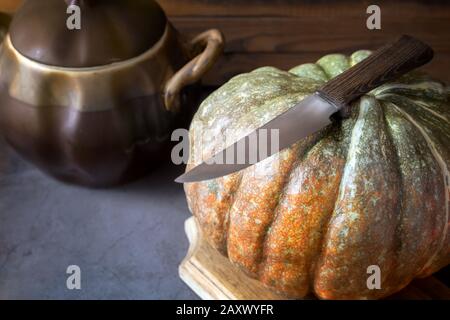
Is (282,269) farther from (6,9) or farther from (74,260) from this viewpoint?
(6,9)

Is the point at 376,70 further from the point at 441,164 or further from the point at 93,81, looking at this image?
the point at 93,81

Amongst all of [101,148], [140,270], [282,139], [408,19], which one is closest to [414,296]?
[282,139]

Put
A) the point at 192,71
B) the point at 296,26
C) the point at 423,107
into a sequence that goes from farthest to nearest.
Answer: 1. the point at 296,26
2. the point at 192,71
3. the point at 423,107

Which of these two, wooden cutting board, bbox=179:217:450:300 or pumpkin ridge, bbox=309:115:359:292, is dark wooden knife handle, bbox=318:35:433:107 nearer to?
pumpkin ridge, bbox=309:115:359:292

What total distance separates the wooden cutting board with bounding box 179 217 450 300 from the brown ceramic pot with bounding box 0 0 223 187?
26cm

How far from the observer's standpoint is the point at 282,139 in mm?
815

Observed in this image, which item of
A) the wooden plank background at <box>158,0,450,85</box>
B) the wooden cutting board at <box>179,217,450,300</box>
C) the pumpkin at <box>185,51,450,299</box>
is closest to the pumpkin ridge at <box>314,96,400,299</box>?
the pumpkin at <box>185,51,450,299</box>

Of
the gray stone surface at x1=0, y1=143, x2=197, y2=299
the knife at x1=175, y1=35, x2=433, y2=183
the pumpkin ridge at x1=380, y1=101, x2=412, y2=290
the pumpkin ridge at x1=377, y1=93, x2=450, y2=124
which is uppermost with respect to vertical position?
the knife at x1=175, y1=35, x2=433, y2=183

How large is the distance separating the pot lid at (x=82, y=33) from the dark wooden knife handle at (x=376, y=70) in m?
0.41

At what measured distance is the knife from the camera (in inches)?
32.1

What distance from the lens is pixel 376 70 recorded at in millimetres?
866

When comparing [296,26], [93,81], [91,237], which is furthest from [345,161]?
[296,26]

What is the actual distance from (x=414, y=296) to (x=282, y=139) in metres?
0.41

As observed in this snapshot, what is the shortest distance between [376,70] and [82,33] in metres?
0.52
